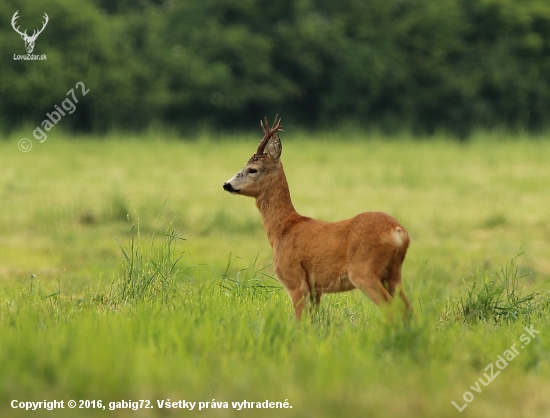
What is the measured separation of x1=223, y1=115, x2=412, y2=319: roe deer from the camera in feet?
20.1

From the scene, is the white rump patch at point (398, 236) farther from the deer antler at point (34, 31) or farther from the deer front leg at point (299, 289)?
the deer antler at point (34, 31)

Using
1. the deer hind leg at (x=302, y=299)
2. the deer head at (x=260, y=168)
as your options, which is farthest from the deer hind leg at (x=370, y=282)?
the deer head at (x=260, y=168)

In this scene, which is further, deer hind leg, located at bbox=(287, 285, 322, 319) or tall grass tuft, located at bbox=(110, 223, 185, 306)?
tall grass tuft, located at bbox=(110, 223, 185, 306)

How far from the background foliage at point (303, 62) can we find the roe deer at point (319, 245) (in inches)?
760

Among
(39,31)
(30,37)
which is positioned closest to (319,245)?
(39,31)

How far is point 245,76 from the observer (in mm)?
29969

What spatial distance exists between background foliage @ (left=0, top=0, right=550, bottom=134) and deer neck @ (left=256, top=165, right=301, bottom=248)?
19.3 metres

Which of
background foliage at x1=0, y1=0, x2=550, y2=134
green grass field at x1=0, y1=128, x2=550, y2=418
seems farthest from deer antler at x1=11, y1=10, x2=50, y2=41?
green grass field at x1=0, y1=128, x2=550, y2=418

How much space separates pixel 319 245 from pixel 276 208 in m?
0.61

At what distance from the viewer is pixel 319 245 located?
21.2 ft

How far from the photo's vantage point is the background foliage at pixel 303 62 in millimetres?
27281

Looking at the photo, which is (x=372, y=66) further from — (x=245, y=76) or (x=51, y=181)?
(x=51, y=181)

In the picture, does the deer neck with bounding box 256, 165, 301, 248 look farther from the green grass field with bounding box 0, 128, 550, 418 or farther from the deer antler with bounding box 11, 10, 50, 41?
the deer antler with bounding box 11, 10, 50, 41

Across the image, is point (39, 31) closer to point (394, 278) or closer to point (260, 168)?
point (260, 168)
